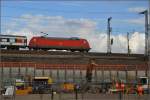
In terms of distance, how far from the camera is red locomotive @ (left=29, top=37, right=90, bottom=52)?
7550cm

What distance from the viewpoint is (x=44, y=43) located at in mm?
75938

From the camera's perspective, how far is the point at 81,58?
70.4 m

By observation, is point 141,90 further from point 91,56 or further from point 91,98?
point 91,56

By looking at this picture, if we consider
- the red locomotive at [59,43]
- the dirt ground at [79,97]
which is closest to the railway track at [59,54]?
the red locomotive at [59,43]

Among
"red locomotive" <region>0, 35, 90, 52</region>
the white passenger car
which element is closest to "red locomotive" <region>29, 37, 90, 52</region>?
"red locomotive" <region>0, 35, 90, 52</region>

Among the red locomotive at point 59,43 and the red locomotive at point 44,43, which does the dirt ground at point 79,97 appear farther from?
the red locomotive at point 59,43

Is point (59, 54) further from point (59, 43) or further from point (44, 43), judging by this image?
point (59, 43)

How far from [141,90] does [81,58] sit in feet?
125

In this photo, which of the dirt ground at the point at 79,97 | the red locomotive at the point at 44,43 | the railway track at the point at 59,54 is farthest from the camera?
the red locomotive at the point at 44,43

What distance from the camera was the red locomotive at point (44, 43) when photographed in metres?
75.0

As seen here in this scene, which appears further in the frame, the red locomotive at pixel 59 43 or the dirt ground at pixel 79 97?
the red locomotive at pixel 59 43

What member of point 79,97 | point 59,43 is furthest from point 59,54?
point 79,97

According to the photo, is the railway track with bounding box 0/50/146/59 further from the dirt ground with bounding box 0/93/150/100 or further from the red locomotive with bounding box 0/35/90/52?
the dirt ground with bounding box 0/93/150/100

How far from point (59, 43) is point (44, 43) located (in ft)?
9.85
